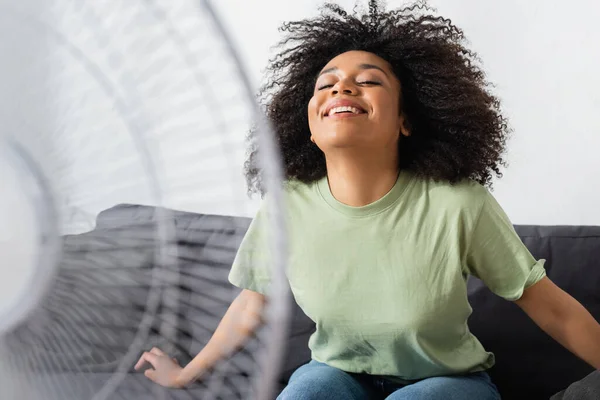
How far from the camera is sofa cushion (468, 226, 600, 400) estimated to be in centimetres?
142

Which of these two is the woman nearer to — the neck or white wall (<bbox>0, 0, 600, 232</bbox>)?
the neck

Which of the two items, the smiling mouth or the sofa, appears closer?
the sofa

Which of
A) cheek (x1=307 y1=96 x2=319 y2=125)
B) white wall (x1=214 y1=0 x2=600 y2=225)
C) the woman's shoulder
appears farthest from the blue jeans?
white wall (x1=214 y1=0 x2=600 y2=225)

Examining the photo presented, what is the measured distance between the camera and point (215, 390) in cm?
66

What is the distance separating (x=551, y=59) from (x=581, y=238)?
17.1 inches

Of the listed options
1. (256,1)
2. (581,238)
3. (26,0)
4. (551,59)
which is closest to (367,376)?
(581,238)

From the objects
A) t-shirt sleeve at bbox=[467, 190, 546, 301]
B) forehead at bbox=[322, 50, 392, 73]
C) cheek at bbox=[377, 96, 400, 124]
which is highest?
forehead at bbox=[322, 50, 392, 73]

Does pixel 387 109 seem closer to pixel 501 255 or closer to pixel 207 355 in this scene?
pixel 501 255

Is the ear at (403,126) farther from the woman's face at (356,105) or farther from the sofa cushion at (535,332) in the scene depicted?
the sofa cushion at (535,332)

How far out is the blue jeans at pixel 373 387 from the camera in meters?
1.05

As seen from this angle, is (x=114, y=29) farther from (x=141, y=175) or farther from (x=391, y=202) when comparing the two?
(x=391, y=202)

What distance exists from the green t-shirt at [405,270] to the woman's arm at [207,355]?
17.4 inches

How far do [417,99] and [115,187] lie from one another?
0.66 m

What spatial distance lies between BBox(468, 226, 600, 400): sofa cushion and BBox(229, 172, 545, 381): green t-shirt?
308 mm
